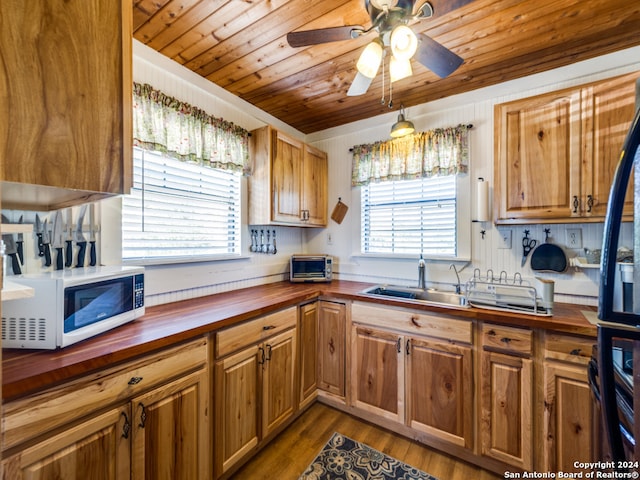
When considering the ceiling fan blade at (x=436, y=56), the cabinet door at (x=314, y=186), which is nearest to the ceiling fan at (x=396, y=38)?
the ceiling fan blade at (x=436, y=56)

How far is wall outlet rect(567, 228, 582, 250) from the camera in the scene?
188 cm

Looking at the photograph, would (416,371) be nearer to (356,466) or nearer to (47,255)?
(356,466)

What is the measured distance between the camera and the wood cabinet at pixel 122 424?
34.5 inches

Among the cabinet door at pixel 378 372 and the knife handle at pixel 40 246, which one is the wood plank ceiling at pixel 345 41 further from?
the cabinet door at pixel 378 372

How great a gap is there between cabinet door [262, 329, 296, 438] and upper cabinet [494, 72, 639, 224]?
5.61 feet

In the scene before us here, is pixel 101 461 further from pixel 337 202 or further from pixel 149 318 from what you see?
pixel 337 202

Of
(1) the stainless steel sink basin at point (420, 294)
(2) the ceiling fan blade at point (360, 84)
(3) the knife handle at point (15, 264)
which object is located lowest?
(1) the stainless steel sink basin at point (420, 294)

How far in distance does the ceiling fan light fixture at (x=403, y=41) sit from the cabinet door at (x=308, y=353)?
65.8 inches

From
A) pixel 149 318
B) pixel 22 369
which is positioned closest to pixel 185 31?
pixel 149 318

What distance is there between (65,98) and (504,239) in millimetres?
2609

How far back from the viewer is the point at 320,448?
1.83 meters

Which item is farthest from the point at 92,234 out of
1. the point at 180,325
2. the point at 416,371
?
the point at 416,371

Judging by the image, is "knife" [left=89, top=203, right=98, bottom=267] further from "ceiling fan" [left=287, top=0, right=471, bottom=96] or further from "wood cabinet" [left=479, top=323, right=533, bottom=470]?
"wood cabinet" [left=479, top=323, right=533, bottom=470]

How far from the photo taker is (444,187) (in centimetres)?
238
